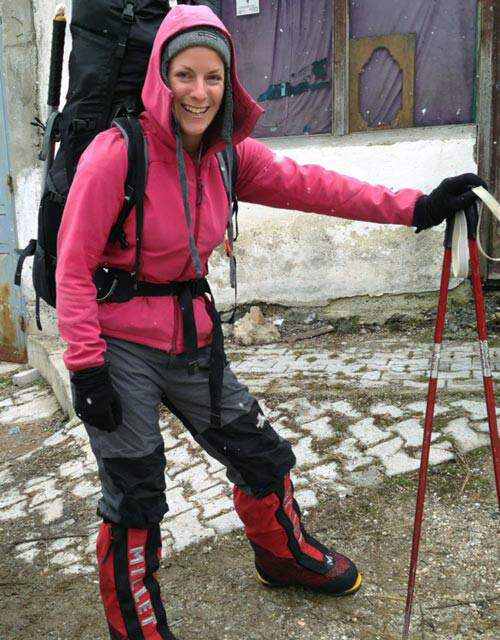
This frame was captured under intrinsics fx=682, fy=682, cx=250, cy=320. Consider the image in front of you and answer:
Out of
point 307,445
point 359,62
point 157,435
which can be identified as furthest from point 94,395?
point 359,62

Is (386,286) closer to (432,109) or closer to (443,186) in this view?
(432,109)

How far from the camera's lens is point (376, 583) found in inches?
114

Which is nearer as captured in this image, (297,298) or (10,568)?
(10,568)

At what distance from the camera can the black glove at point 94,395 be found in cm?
215

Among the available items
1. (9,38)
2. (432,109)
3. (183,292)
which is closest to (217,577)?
(183,292)

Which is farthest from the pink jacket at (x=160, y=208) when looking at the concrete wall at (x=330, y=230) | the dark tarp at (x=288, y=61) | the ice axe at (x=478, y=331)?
the dark tarp at (x=288, y=61)

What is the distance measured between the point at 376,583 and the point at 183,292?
1518 millimetres

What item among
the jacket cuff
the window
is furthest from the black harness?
the window

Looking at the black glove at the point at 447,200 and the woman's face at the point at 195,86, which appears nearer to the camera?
the woman's face at the point at 195,86

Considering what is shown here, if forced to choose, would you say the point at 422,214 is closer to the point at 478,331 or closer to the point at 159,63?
the point at 478,331

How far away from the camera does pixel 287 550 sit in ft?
9.01

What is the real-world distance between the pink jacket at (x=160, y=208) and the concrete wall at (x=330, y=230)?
11.7ft

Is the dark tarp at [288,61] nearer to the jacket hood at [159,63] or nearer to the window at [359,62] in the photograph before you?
the window at [359,62]

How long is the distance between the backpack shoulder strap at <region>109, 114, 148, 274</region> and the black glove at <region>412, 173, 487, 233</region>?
1.02 meters
